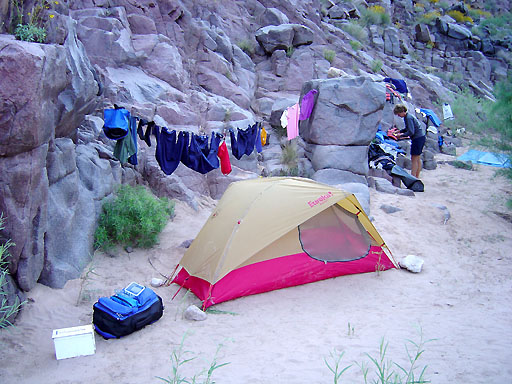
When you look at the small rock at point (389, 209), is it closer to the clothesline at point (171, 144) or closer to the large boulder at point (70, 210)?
the clothesline at point (171, 144)

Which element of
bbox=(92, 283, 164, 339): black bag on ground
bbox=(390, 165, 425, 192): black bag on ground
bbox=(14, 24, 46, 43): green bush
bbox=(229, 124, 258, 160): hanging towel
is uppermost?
bbox=(14, 24, 46, 43): green bush

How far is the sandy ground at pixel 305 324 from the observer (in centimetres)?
349

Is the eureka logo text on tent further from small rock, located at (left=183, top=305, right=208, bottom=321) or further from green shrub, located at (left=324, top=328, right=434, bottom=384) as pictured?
green shrub, located at (left=324, top=328, right=434, bottom=384)

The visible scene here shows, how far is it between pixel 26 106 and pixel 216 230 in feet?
9.14

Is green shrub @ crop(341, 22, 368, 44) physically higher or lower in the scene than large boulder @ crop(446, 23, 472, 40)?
higher

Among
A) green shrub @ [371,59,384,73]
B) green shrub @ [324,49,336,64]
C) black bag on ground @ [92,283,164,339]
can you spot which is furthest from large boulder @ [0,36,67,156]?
green shrub @ [371,59,384,73]

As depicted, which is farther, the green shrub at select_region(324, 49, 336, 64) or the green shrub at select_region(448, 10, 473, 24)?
the green shrub at select_region(448, 10, 473, 24)

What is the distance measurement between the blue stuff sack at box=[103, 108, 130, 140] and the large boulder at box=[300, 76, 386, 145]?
5.71m

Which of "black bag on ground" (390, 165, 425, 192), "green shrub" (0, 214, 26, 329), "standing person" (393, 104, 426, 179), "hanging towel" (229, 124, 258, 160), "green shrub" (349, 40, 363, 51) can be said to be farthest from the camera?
"green shrub" (349, 40, 363, 51)

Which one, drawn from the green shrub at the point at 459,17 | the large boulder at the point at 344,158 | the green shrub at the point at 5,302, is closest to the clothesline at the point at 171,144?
the large boulder at the point at 344,158

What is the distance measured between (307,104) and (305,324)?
24.1 ft

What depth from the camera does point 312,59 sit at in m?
16.8

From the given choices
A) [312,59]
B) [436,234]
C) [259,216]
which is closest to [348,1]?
[312,59]

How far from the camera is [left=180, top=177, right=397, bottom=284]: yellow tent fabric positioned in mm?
5227
